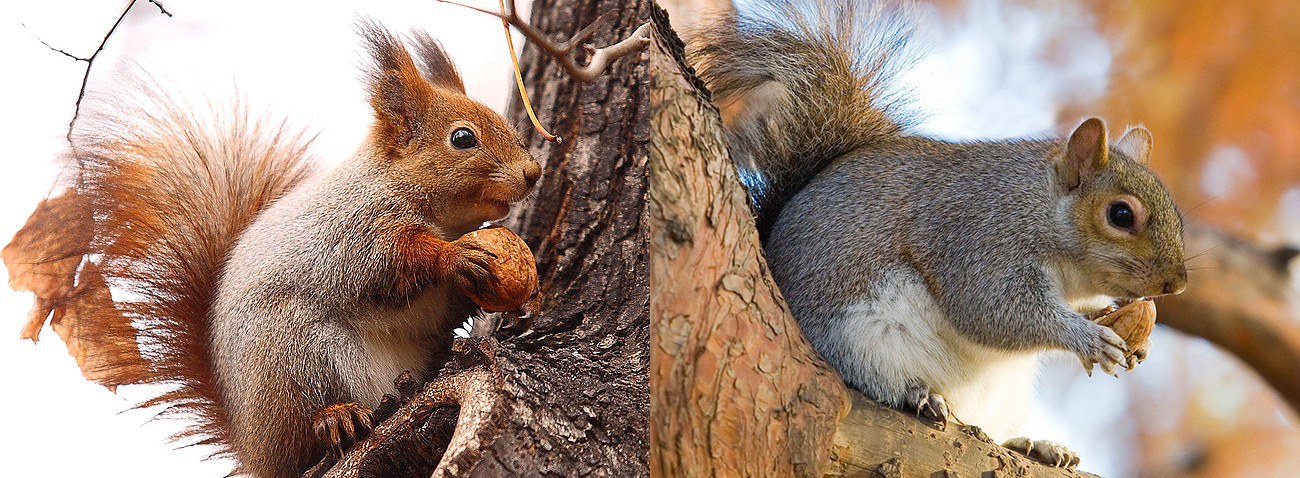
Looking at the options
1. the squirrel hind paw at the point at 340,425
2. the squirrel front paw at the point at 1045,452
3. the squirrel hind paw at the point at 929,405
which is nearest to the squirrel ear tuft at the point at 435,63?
the squirrel hind paw at the point at 340,425

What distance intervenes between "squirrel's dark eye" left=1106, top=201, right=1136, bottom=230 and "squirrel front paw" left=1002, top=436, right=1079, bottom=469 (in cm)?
37

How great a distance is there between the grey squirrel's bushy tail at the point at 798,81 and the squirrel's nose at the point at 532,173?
0.38 meters

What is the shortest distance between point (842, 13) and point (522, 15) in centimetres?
Result: 57

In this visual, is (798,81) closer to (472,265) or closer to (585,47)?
(585,47)

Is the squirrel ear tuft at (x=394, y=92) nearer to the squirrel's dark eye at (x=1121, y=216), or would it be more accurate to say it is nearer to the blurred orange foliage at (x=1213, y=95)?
the squirrel's dark eye at (x=1121, y=216)

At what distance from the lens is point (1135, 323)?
120 cm

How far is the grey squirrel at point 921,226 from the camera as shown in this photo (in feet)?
4.00

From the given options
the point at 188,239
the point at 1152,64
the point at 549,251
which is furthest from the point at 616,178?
the point at 1152,64

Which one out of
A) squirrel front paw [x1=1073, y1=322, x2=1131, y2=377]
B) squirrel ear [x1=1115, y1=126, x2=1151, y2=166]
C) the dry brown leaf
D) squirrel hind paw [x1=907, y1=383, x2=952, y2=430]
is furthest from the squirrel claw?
the dry brown leaf

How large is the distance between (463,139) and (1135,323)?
0.98 metres

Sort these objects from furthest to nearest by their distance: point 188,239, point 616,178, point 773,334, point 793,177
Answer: point 793,177 → point 616,178 → point 773,334 → point 188,239

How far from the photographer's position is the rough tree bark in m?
1.03

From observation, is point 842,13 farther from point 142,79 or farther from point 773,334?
point 142,79

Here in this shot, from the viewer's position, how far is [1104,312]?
132 centimetres
